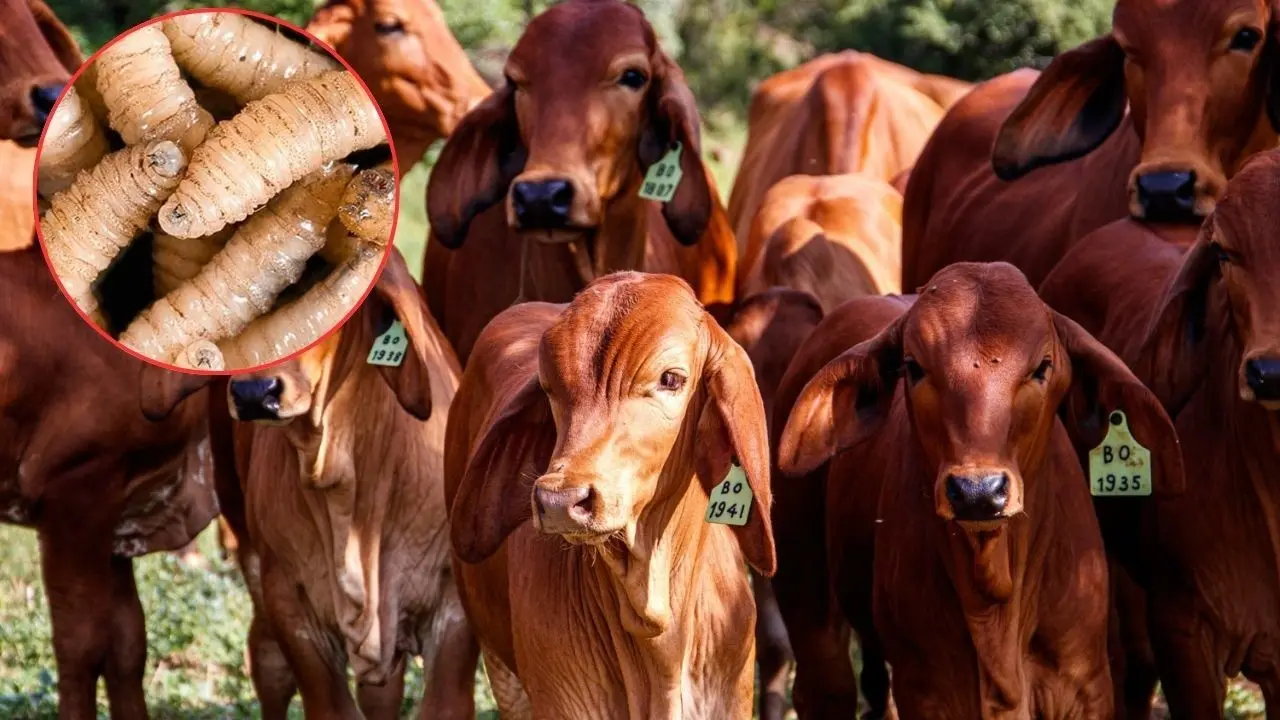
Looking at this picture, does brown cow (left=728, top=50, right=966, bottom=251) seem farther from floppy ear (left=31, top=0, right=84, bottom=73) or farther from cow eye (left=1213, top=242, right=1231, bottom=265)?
cow eye (left=1213, top=242, right=1231, bottom=265)

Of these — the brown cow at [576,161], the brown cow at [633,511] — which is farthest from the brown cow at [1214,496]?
the brown cow at [576,161]

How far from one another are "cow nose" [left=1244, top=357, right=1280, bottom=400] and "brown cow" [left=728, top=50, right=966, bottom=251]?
4758 millimetres

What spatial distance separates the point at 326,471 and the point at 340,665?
0.61m

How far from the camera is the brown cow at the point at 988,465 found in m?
5.82

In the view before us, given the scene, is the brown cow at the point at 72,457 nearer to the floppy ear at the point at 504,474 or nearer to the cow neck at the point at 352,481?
the cow neck at the point at 352,481

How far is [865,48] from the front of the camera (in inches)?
773

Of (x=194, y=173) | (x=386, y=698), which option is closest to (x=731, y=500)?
(x=194, y=173)

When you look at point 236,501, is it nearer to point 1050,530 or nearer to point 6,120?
point 6,120

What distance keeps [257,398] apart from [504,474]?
135 centimetres

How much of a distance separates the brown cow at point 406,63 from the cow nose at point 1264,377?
4731 millimetres

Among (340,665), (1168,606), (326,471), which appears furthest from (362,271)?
(1168,606)

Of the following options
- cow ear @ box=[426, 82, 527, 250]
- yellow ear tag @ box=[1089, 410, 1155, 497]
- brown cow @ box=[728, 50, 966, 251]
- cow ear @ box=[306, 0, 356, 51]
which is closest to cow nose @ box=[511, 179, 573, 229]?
cow ear @ box=[426, 82, 527, 250]

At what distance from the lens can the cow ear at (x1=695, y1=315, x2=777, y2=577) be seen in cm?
548

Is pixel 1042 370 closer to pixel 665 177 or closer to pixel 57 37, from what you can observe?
pixel 665 177
